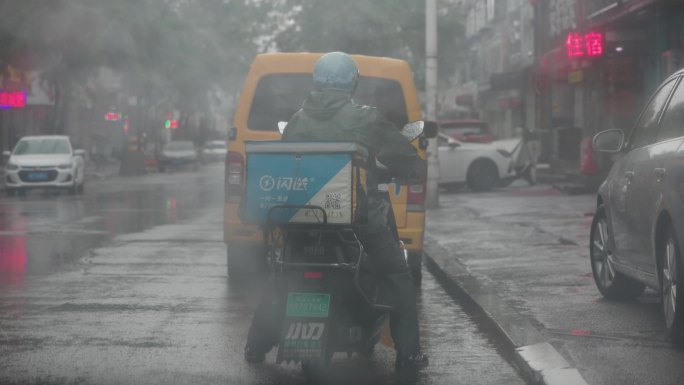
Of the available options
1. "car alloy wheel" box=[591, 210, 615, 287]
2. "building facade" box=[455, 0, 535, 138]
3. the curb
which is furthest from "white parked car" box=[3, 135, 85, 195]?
"car alloy wheel" box=[591, 210, 615, 287]

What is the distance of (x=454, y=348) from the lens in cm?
775

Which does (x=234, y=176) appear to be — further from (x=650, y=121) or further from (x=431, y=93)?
(x=431, y=93)

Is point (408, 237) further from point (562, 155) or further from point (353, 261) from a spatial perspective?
point (562, 155)

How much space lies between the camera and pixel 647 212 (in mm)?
7984

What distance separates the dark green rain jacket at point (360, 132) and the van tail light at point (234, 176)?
406cm

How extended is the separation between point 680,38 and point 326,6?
25342 mm

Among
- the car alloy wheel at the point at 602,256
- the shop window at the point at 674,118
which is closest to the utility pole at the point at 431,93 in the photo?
the car alloy wheel at the point at 602,256

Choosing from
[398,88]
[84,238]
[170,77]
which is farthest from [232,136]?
[170,77]

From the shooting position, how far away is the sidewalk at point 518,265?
23.9ft

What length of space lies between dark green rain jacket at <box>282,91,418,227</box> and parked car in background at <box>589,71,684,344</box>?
5.32 feet

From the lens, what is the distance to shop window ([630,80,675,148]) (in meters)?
8.48

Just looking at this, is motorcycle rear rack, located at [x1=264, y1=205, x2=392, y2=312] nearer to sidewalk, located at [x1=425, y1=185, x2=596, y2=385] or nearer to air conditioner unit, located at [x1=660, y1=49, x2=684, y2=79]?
sidewalk, located at [x1=425, y1=185, x2=596, y2=385]

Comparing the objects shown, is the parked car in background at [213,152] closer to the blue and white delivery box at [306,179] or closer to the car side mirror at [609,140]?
the car side mirror at [609,140]

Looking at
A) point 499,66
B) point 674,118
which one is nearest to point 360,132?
point 674,118
